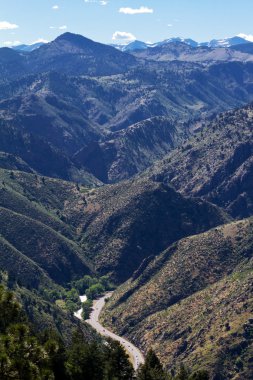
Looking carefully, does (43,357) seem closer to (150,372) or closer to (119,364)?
(119,364)

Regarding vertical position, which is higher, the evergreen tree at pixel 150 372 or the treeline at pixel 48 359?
the treeline at pixel 48 359

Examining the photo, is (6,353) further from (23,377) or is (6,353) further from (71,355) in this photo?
(71,355)

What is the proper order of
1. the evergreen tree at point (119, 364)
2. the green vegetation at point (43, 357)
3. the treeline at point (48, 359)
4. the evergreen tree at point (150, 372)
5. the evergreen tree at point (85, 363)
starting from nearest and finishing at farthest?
the green vegetation at point (43, 357) → the treeline at point (48, 359) → the evergreen tree at point (85, 363) → the evergreen tree at point (119, 364) → the evergreen tree at point (150, 372)

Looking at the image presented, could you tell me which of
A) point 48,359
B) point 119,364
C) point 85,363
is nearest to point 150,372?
point 119,364

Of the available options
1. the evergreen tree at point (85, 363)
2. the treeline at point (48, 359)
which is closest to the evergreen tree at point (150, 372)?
the treeline at point (48, 359)

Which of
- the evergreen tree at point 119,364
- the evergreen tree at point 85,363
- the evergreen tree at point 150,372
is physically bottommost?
the evergreen tree at point 150,372

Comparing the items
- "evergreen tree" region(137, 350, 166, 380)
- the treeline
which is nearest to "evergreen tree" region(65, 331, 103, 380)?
the treeline

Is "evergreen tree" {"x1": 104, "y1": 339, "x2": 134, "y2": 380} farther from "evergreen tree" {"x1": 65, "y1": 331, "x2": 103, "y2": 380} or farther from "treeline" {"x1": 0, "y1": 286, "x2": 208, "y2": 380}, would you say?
"evergreen tree" {"x1": 65, "y1": 331, "x2": 103, "y2": 380}

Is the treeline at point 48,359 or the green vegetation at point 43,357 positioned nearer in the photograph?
the green vegetation at point 43,357

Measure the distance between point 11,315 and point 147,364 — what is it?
4348 cm

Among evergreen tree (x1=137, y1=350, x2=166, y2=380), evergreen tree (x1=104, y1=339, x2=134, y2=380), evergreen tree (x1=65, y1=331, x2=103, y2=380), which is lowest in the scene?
evergreen tree (x1=137, y1=350, x2=166, y2=380)

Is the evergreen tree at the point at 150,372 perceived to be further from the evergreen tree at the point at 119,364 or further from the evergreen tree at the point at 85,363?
the evergreen tree at the point at 85,363

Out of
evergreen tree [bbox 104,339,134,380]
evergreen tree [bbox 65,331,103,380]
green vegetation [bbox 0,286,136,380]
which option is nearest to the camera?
green vegetation [bbox 0,286,136,380]

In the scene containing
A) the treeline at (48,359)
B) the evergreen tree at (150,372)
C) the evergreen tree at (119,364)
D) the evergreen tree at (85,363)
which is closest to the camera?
the treeline at (48,359)
